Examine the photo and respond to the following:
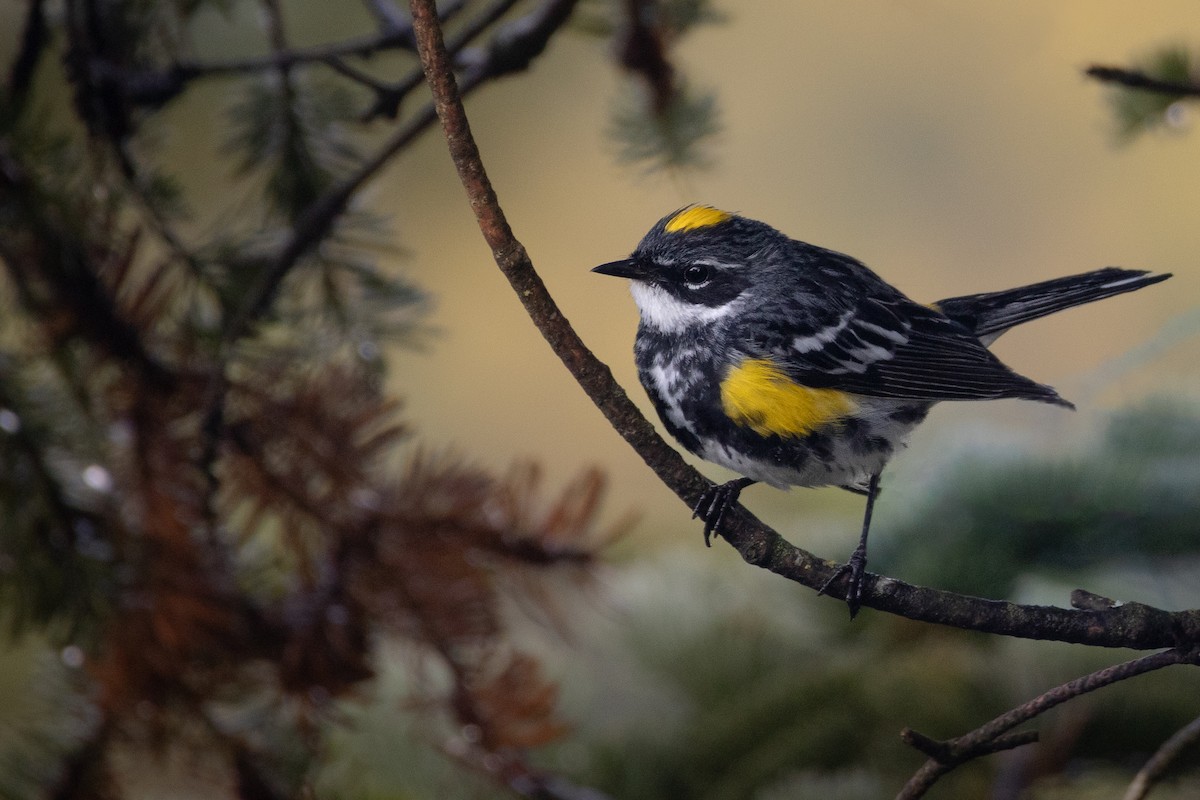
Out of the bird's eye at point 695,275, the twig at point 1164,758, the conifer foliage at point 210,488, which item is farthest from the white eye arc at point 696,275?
the twig at point 1164,758

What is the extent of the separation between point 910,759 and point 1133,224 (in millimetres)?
2485

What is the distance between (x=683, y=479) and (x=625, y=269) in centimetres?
75

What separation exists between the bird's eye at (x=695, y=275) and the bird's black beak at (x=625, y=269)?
0.07m

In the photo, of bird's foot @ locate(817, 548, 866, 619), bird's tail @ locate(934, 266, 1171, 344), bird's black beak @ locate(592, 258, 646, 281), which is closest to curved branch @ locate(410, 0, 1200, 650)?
bird's foot @ locate(817, 548, 866, 619)

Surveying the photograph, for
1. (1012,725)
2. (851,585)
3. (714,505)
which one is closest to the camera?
(1012,725)

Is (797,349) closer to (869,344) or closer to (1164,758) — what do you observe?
(869,344)

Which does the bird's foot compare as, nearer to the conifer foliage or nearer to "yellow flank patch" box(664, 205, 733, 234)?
the conifer foliage

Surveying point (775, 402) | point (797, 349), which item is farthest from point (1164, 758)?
point (797, 349)

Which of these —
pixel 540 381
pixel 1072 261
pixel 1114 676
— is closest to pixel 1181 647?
pixel 1114 676

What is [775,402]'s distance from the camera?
1.30 m

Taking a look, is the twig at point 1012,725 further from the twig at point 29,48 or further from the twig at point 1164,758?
the twig at point 29,48

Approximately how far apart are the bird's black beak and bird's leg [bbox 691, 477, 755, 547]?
0.30 meters

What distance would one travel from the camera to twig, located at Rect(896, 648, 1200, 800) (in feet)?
2.01

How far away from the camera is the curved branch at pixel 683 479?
1.93 feet
